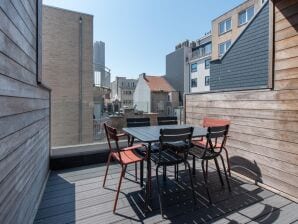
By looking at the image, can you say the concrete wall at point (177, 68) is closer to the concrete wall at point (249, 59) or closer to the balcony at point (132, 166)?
the concrete wall at point (249, 59)

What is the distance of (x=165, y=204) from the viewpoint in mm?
2301

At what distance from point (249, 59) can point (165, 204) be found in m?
4.74

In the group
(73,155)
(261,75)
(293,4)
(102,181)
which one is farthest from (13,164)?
(261,75)

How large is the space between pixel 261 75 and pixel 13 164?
208 inches

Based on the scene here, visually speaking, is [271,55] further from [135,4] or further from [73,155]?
[135,4]

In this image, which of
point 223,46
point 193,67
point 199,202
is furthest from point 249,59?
point 193,67

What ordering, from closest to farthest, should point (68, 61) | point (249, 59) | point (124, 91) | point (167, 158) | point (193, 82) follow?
point (167, 158) < point (249, 59) < point (68, 61) < point (193, 82) < point (124, 91)

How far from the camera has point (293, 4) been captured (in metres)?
2.39

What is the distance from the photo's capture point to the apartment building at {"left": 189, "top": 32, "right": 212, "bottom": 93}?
2028cm

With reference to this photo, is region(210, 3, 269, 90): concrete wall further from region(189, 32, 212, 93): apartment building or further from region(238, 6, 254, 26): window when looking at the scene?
region(189, 32, 212, 93): apartment building

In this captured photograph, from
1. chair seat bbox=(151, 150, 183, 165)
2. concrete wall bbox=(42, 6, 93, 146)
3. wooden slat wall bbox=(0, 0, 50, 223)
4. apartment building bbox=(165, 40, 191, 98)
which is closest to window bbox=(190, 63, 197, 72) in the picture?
apartment building bbox=(165, 40, 191, 98)

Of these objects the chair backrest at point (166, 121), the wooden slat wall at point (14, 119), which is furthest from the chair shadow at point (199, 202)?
the chair backrest at point (166, 121)

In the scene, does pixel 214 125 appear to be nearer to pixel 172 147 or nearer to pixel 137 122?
pixel 172 147

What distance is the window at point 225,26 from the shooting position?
56.6 ft
